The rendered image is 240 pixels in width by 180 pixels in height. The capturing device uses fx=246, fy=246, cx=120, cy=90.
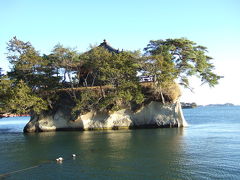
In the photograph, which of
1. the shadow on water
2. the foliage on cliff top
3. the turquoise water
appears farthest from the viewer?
the foliage on cliff top

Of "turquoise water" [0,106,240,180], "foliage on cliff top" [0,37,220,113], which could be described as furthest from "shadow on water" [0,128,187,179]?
"foliage on cliff top" [0,37,220,113]

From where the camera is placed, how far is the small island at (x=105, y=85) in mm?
41625

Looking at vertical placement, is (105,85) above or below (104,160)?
above

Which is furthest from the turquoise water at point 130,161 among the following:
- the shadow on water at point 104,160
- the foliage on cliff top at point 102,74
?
the foliage on cliff top at point 102,74

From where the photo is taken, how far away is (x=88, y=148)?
25.8 meters

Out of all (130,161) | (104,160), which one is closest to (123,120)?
(104,160)

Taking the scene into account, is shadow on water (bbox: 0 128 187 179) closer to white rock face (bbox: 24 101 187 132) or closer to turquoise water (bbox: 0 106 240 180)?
turquoise water (bbox: 0 106 240 180)

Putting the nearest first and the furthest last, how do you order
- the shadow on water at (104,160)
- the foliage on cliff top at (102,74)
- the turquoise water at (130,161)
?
the turquoise water at (130,161) → the shadow on water at (104,160) → the foliage on cliff top at (102,74)

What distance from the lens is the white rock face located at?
143ft

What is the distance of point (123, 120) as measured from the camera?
147 feet

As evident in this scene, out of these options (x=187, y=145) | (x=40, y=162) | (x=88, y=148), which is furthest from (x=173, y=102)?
(x=40, y=162)

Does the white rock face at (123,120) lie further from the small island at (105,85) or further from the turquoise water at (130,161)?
the turquoise water at (130,161)

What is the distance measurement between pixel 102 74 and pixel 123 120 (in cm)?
A: 920

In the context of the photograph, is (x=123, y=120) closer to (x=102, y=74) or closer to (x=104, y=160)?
(x=102, y=74)
